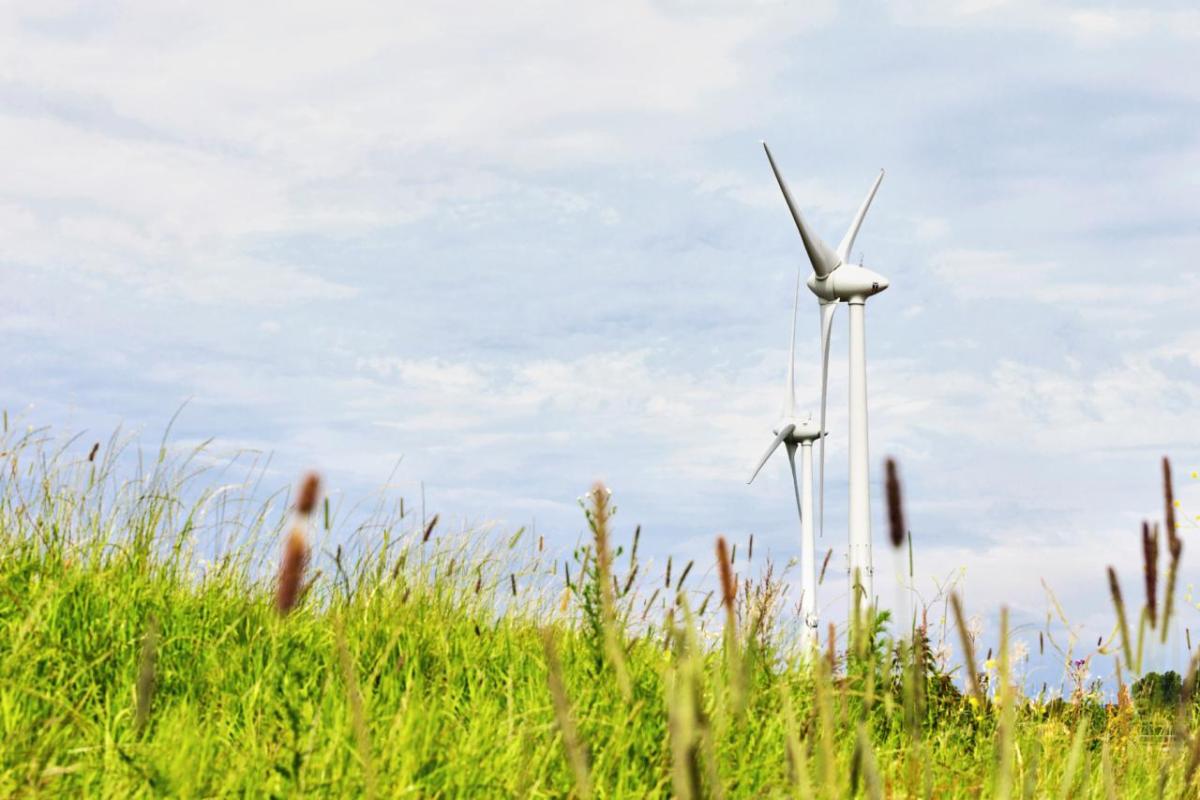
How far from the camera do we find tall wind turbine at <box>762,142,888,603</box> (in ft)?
67.3

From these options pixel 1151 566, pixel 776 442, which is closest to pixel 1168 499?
pixel 1151 566

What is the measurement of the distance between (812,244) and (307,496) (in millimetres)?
22440

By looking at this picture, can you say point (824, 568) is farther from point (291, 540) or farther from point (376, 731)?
point (291, 540)

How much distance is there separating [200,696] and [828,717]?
3896 millimetres

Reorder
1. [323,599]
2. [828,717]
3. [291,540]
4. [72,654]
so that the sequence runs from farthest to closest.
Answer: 1. [323,599]
2. [72,654]
3. [828,717]
4. [291,540]

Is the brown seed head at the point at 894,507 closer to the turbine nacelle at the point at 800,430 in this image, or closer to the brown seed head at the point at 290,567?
the brown seed head at the point at 290,567

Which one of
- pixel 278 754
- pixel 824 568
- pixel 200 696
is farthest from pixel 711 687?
pixel 200 696

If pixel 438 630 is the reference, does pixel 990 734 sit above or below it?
below

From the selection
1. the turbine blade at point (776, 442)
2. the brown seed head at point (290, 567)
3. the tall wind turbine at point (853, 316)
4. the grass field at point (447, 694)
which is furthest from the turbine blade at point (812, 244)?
the brown seed head at point (290, 567)

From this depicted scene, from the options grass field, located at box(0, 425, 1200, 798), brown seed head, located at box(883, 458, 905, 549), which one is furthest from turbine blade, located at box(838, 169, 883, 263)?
brown seed head, located at box(883, 458, 905, 549)

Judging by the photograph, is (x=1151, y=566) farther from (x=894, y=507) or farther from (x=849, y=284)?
(x=849, y=284)

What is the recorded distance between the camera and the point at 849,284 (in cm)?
2325

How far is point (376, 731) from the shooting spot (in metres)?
4.39

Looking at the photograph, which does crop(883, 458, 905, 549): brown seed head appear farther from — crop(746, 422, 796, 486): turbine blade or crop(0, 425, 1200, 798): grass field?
crop(746, 422, 796, 486): turbine blade
